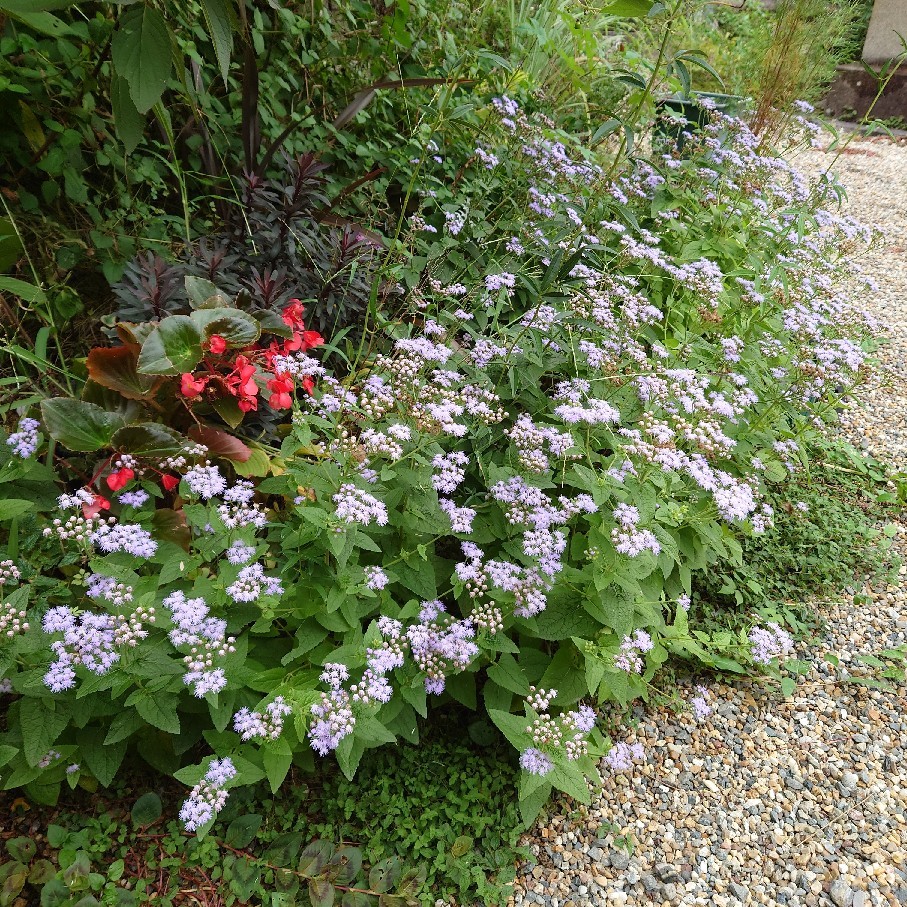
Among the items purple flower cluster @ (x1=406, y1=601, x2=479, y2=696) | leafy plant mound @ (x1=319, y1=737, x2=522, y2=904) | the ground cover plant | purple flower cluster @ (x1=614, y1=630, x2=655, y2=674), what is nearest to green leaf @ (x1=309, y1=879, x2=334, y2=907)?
the ground cover plant

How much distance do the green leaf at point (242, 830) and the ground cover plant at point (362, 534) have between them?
0.06 m

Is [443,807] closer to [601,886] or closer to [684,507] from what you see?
[601,886]

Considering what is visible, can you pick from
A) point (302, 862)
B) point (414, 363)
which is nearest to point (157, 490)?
point (414, 363)

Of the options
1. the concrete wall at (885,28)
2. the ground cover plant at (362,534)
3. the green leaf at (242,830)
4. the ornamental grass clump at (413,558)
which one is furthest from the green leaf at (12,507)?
the concrete wall at (885,28)

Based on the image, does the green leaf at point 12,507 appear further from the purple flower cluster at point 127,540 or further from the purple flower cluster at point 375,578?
the purple flower cluster at point 375,578

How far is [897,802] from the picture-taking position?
217 cm

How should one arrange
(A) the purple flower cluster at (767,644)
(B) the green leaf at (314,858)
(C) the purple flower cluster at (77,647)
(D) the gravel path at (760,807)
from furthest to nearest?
(A) the purple flower cluster at (767,644) → (D) the gravel path at (760,807) → (B) the green leaf at (314,858) → (C) the purple flower cluster at (77,647)

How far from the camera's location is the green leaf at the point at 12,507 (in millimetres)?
1621

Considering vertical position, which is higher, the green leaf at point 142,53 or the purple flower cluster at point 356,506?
the green leaf at point 142,53

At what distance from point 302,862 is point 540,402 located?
5.00 feet

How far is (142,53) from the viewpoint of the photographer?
1.75m

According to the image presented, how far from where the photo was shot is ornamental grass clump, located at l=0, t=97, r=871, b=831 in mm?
1548

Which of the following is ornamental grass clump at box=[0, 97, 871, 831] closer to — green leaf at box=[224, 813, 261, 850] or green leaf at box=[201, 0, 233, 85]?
green leaf at box=[224, 813, 261, 850]

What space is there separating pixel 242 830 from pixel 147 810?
0.78ft
